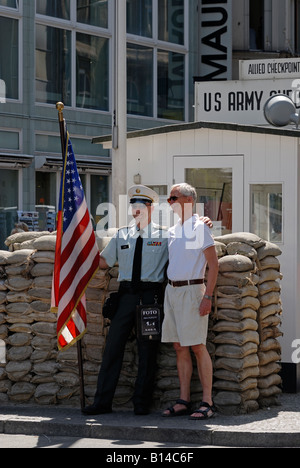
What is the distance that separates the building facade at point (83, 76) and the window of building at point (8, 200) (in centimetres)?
3

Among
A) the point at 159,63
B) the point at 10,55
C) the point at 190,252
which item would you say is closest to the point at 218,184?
the point at 190,252

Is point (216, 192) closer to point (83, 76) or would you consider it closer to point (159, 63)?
point (83, 76)

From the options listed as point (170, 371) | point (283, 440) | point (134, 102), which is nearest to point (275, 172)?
point (170, 371)

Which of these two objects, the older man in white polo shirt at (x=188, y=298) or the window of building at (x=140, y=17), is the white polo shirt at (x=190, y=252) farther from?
the window of building at (x=140, y=17)

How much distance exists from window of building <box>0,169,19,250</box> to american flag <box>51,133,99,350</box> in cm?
1681

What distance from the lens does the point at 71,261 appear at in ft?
29.8

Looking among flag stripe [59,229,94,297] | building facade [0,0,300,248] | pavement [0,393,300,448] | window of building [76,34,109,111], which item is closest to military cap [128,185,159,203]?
flag stripe [59,229,94,297]

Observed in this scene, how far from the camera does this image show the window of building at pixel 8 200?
26.2m

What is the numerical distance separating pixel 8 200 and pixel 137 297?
18456mm

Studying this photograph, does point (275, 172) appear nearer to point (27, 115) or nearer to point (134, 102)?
point (27, 115)

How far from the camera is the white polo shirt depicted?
346 inches

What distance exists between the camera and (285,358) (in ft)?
35.0
